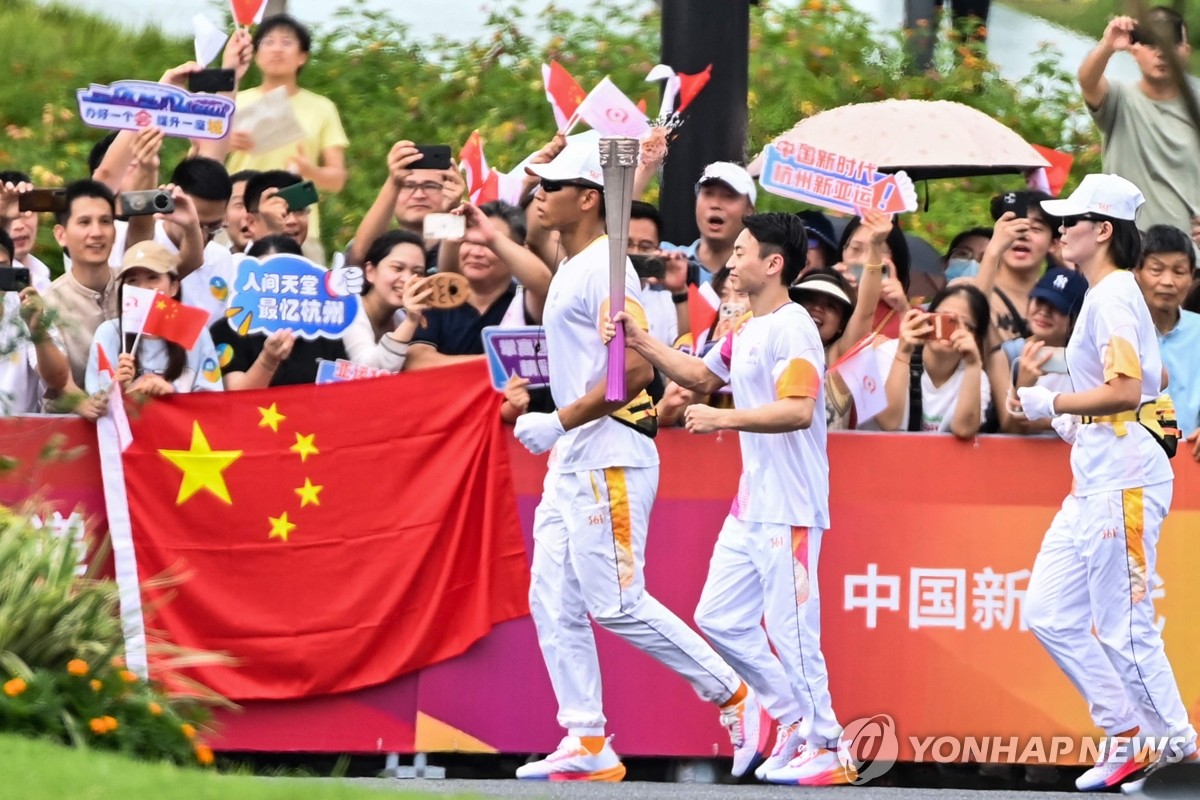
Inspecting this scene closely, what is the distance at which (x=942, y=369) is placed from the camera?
28.4 feet

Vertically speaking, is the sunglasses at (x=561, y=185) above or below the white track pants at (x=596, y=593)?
above

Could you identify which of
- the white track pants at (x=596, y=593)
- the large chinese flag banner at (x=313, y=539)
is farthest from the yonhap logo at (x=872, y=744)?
the large chinese flag banner at (x=313, y=539)

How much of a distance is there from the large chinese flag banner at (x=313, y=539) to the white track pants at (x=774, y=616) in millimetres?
836

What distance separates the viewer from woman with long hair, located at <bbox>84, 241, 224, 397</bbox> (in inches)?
331

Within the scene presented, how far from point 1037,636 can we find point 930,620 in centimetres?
50

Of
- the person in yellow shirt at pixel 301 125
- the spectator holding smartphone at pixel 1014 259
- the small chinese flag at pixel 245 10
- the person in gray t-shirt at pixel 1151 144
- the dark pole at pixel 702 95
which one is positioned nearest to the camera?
the spectator holding smartphone at pixel 1014 259

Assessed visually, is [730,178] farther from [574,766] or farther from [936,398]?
[574,766]

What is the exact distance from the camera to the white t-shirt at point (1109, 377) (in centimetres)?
782

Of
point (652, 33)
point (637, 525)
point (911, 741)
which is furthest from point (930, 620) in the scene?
point (652, 33)

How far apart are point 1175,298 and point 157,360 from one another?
13.0 feet

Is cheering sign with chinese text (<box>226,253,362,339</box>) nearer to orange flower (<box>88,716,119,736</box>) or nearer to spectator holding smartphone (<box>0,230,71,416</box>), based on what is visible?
spectator holding smartphone (<box>0,230,71,416</box>)

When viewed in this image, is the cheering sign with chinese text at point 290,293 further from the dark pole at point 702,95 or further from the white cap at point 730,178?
the dark pole at point 702,95

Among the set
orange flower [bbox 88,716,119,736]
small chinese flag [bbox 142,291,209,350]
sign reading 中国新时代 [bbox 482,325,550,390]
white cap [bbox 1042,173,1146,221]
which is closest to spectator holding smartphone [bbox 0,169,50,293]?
small chinese flag [bbox 142,291,209,350]

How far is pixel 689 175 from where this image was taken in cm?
1000
